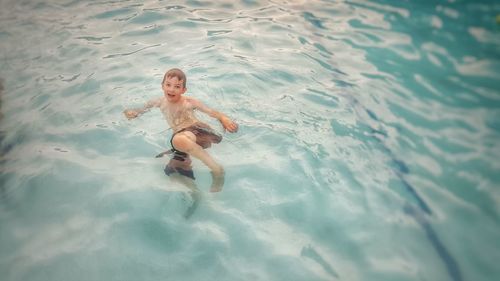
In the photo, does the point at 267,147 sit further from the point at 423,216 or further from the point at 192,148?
the point at 423,216

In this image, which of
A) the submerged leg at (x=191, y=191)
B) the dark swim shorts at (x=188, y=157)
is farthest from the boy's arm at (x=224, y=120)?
the submerged leg at (x=191, y=191)

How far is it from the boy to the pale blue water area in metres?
0.32

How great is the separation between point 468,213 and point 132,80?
223 inches

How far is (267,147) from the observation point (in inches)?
182

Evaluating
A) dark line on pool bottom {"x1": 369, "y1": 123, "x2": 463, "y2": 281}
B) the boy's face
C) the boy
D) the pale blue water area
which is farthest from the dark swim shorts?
dark line on pool bottom {"x1": 369, "y1": 123, "x2": 463, "y2": 281}

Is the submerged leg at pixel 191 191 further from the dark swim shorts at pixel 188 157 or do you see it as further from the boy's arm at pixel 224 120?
the boy's arm at pixel 224 120

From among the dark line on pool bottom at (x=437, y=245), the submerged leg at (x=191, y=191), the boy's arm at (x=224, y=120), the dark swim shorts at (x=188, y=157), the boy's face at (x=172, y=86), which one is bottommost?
the submerged leg at (x=191, y=191)

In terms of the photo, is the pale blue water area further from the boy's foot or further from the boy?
the boy

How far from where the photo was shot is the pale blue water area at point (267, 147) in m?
3.33

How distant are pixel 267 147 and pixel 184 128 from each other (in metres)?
1.31

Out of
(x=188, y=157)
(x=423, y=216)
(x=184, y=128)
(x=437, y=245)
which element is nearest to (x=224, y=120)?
(x=184, y=128)

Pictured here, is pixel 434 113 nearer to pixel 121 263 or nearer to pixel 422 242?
pixel 422 242

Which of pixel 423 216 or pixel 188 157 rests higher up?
pixel 188 157

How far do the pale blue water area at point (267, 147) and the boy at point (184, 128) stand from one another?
0.32 meters
